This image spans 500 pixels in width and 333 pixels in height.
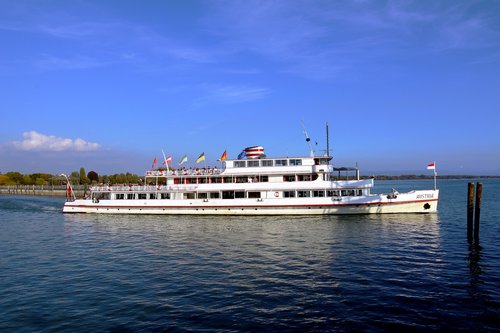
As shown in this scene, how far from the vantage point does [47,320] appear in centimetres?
1327

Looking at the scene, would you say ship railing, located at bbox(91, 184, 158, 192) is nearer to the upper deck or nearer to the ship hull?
the ship hull

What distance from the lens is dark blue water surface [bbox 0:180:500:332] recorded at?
511 inches

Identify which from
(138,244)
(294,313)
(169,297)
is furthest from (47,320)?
(138,244)

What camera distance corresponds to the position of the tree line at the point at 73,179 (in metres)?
133

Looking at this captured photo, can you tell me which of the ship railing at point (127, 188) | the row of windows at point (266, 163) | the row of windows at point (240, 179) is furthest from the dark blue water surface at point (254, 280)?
the ship railing at point (127, 188)

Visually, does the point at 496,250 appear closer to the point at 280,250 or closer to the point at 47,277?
the point at 280,250

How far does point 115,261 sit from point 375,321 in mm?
15489

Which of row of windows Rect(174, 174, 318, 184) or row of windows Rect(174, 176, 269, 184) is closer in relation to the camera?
row of windows Rect(174, 174, 318, 184)

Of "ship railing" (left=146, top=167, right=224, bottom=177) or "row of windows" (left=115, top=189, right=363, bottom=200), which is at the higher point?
"ship railing" (left=146, top=167, right=224, bottom=177)

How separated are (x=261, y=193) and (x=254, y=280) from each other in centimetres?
2592

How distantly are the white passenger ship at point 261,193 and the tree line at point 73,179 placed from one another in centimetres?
8780

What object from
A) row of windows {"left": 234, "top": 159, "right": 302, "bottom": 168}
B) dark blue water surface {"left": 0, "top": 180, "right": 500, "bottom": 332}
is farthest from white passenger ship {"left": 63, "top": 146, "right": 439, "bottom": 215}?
dark blue water surface {"left": 0, "top": 180, "right": 500, "bottom": 332}

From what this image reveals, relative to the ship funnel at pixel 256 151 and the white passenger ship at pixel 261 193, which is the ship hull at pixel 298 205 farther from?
the ship funnel at pixel 256 151

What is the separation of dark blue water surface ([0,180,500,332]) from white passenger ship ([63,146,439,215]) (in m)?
8.36
